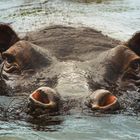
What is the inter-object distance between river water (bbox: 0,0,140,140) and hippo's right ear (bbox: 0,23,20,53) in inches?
92.4

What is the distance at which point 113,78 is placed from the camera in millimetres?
7012

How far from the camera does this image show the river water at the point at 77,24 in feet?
17.4

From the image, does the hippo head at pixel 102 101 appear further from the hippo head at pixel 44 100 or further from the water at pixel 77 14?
the water at pixel 77 14

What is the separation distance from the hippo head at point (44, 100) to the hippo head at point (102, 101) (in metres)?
0.36

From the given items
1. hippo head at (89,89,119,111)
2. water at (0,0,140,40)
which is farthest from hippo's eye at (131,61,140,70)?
water at (0,0,140,40)

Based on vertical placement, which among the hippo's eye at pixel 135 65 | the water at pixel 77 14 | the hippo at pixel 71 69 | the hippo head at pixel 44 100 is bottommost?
the water at pixel 77 14

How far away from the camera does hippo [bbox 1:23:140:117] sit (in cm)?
593

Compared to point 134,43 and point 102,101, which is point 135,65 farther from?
point 102,101

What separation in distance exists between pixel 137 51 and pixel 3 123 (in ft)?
8.66

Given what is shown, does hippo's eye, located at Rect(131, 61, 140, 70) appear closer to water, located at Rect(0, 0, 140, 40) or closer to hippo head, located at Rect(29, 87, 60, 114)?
hippo head, located at Rect(29, 87, 60, 114)

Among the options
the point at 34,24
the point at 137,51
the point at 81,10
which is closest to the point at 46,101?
the point at 137,51

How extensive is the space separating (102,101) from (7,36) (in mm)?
2474

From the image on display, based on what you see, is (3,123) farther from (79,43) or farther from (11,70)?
(79,43)

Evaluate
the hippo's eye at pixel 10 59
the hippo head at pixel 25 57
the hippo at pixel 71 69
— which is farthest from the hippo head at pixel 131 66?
the hippo's eye at pixel 10 59
